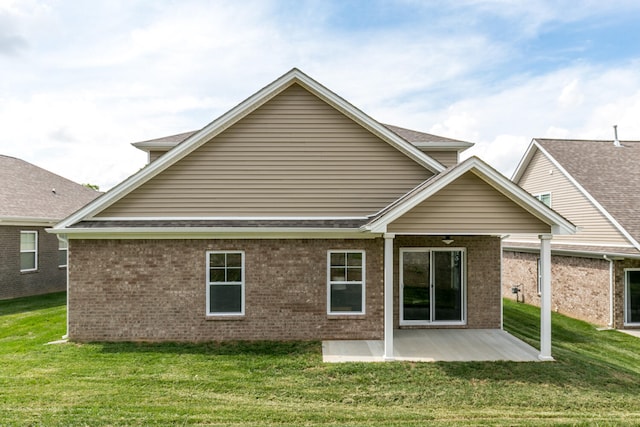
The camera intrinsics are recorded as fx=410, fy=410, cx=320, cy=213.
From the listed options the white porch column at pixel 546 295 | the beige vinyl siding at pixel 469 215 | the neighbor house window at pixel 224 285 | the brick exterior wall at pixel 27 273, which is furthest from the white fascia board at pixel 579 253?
the brick exterior wall at pixel 27 273

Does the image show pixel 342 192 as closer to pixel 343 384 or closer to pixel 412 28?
pixel 343 384

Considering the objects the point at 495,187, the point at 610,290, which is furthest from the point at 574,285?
the point at 495,187

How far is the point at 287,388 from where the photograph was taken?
7254 millimetres

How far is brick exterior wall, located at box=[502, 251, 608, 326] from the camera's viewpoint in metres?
13.2

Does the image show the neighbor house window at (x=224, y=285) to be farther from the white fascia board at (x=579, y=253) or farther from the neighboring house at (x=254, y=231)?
the white fascia board at (x=579, y=253)

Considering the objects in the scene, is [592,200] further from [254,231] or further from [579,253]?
[254,231]

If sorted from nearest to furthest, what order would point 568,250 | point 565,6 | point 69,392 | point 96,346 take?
1. point 69,392
2. point 96,346
3. point 565,6
4. point 568,250

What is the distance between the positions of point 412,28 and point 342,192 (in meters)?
6.04

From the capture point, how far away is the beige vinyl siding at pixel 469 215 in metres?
8.50

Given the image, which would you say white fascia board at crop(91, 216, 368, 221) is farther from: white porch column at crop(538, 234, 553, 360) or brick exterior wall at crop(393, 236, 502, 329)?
white porch column at crop(538, 234, 553, 360)

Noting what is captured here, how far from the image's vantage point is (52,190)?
20734 mm

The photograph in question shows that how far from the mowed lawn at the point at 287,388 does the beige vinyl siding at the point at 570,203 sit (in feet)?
16.4

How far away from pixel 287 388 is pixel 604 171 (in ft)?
49.0

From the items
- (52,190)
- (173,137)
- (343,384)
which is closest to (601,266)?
(343,384)
